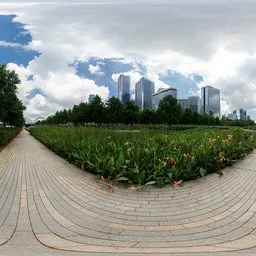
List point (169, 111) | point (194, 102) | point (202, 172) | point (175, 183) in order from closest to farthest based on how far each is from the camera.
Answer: point (175, 183), point (202, 172), point (169, 111), point (194, 102)

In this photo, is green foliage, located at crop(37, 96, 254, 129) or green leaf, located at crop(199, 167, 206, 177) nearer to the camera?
green leaf, located at crop(199, 167, 206, 177)

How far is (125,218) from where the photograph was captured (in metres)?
4.88

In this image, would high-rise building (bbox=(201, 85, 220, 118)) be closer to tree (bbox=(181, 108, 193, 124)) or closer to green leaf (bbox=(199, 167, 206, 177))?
tree (bbox=(181, 108, 193, 124))

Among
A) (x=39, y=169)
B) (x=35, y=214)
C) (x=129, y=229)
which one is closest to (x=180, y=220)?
(x=129, y=229)

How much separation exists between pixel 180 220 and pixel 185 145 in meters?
5.88

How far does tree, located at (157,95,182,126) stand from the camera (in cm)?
4547

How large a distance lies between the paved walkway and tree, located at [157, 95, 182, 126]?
125 ft

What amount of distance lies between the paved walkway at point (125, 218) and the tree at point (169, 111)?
125 feet

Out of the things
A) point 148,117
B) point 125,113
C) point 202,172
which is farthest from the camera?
point 148,117

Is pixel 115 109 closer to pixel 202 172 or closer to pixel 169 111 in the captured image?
pixel 169 111

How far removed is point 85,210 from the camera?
5250mm

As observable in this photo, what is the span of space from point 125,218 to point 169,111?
1636 inches

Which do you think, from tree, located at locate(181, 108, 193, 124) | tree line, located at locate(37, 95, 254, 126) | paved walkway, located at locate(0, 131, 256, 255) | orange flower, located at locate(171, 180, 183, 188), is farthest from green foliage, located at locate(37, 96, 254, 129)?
paved walkway, located at locate(0, 131, 256, 255)

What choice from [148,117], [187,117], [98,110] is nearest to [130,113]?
[98,110]
